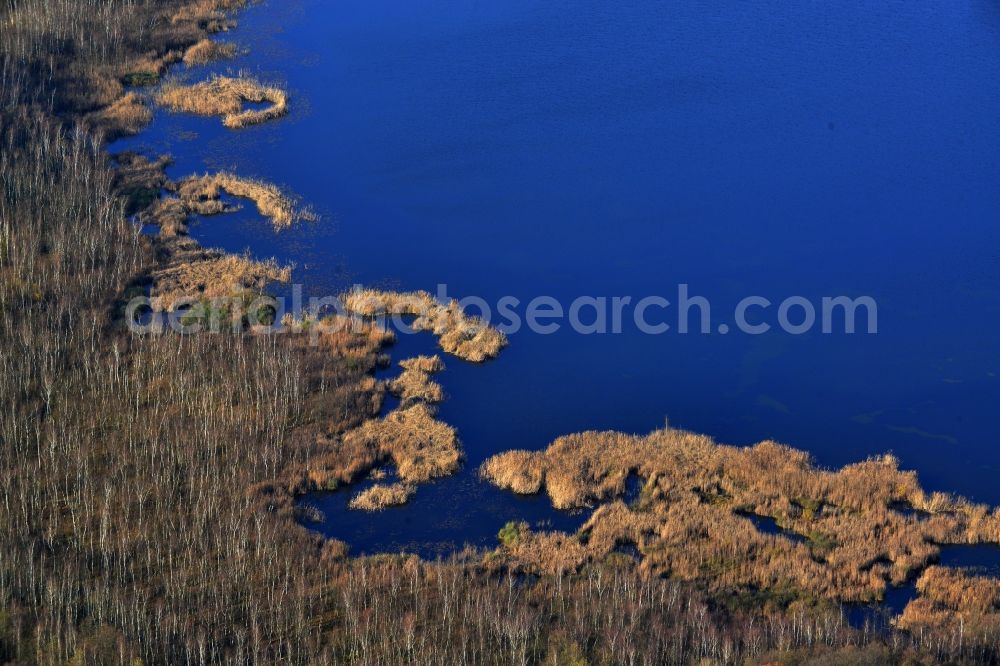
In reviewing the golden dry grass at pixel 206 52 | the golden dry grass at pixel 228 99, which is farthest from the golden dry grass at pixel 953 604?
the golden dry grass at pixel 206 52

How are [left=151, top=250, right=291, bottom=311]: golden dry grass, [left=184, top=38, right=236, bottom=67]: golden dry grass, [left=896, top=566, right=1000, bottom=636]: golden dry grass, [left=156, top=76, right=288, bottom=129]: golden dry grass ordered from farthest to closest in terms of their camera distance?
1. [left=184, top=38, right=236, bottom=67]: golden dry grass
2. [left=156, top=76, right=288, bottom=129]: golden dry grass
3. [left=151, top=250, right=291, bottom=311]: golden dry grass
4. [left=896, top=566, right=1000, bottom=636]: golden dry grass

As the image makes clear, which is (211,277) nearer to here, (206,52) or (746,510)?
(746,510)

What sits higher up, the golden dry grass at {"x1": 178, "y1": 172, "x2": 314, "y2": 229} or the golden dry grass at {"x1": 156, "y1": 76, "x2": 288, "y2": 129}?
the golden dry grass at {"x1": 156, "y1": 76, "x2": 288, "y2": 129}

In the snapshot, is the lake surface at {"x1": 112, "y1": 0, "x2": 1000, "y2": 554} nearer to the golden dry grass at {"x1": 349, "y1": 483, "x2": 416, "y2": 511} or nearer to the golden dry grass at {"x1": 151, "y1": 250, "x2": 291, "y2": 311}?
the golden dry grass at {"x1": 349, "y1": 483, "x2": 416, "y2": 511}

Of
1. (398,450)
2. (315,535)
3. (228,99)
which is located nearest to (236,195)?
(228,99)

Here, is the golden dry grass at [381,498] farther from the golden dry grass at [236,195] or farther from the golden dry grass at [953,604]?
the golden dry grass at [236,195]

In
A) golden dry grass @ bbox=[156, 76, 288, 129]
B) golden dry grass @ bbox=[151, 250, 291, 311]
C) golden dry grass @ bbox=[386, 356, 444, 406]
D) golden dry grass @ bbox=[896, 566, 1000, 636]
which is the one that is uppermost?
golden dry grass @ bbox=[156, 76, 288, 129]

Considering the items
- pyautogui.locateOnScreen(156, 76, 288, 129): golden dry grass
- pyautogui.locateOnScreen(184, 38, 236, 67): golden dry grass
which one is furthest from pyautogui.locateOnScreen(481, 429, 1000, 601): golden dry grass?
pyautogui.locateOnScreen(184, 38, 236, 67): golden dry grass
